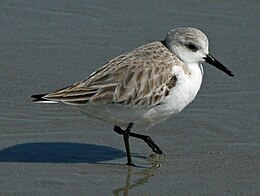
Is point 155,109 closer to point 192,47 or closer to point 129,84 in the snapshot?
point 129,84

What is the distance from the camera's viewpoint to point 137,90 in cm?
612

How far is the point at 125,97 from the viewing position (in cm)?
606

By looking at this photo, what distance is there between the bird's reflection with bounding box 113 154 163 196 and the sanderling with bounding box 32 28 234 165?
0.08 meters

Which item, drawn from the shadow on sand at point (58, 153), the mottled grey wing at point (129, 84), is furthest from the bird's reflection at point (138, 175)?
the mottled grey wing at point (129, 84)

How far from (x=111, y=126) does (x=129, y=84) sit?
82cm

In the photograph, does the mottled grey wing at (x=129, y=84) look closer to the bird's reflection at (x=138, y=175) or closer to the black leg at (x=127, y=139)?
the black leg at (x=127, y=139)

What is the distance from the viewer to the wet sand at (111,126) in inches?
231

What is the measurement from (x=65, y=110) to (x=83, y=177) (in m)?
1.31

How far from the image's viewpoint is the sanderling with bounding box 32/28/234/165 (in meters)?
6.06

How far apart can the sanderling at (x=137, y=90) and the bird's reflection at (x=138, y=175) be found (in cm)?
8

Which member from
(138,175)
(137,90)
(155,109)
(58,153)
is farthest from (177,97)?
(58,153)

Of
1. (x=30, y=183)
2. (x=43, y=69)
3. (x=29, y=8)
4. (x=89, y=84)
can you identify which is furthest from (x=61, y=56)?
(x=30, y=183)

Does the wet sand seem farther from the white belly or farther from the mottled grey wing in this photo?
the mottled grey wing

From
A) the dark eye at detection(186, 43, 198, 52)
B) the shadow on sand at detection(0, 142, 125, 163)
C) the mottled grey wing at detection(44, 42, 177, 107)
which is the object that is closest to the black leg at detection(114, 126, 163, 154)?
the shadow on sand at detection(0, 142, 125, 163)
